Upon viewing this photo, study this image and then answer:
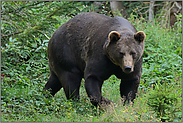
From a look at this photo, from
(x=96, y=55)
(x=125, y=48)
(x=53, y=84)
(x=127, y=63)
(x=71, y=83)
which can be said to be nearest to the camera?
(x=127, y=63)

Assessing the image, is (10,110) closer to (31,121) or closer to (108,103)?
(31,121)

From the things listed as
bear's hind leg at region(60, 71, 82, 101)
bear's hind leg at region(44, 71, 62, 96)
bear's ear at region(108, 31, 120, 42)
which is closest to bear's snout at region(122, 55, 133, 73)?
bear's ear at region(108, 31, 120, 42)

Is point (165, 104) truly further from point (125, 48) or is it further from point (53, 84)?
point (53, 84)

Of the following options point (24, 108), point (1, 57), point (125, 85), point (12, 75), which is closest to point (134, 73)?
point (125, 85)

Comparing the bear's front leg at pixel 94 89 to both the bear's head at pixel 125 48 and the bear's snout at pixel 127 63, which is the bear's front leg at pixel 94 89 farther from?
the bear's snout at pixel 127 63

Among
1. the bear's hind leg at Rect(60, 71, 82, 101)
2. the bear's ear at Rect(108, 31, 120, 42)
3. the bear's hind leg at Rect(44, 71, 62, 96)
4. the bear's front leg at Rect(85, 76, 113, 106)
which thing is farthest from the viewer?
the bear's hind leg at Rect(44, 71, 62, 96)

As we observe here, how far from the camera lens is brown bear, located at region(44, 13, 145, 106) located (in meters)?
5.05

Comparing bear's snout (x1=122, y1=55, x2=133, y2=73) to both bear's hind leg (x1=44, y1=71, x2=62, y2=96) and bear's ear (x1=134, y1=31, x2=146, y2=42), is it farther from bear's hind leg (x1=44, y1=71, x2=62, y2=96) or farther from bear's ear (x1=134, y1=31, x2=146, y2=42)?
bear's hind leg (x1=44, y1=71, x2=62, y2=96)

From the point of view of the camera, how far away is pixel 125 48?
4.96 meters

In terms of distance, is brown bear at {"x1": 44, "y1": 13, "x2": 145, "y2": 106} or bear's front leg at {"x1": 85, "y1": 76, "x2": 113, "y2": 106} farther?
bear's front leg at {"x1": 85, "y1": 76, "x2": 113, "y2": 106}

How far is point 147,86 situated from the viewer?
7980 mm

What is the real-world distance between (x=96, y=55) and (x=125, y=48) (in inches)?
27.0

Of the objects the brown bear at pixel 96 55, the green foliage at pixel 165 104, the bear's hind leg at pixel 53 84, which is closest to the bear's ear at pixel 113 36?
the brown bear at pixel 96 55

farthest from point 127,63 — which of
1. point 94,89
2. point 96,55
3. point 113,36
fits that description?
point 94,89
